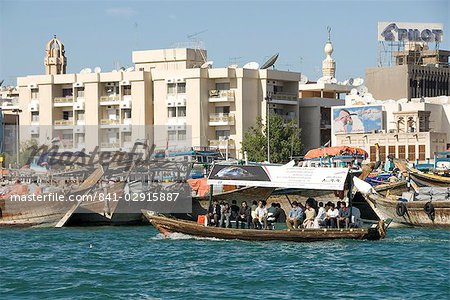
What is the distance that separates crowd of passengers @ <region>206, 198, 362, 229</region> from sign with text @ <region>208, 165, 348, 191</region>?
2.14ft

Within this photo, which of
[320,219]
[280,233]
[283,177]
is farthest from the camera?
[283,177]

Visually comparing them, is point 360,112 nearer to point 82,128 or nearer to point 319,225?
point 82,128

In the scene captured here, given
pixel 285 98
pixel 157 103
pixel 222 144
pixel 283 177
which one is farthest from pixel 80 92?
pixel 283 177

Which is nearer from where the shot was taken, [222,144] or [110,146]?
[222,144]

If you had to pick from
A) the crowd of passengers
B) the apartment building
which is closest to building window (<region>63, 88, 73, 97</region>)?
the apartment building

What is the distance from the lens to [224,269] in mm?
26516

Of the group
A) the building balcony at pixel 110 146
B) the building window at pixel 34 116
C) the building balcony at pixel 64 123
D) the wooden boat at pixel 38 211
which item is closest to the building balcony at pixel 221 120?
the building balcony at pixel 110 146

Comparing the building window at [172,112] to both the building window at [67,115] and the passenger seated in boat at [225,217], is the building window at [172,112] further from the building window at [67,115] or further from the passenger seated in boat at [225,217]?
the passenger seated in boat at [225,217]

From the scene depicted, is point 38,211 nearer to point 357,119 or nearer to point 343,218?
point 343,218

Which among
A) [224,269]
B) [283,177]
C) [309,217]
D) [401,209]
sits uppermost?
[283,177]

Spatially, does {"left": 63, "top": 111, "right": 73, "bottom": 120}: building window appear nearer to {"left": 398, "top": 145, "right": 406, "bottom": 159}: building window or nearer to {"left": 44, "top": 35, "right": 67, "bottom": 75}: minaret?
{"left": 44, "top": 35, "right": 67, "bottom": 75}: minaret

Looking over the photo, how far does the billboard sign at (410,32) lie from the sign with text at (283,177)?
1907 inches

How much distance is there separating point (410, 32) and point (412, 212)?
43.9 meters

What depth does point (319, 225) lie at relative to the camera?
1224 inches
